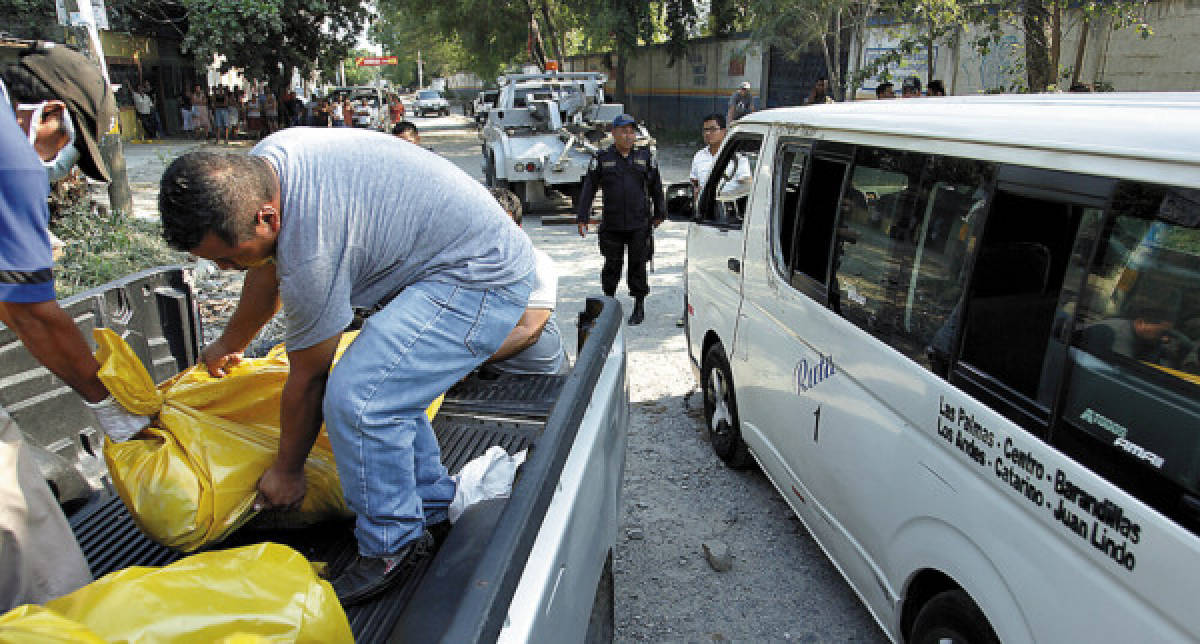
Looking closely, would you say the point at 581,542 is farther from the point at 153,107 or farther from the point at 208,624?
the point at 153,107

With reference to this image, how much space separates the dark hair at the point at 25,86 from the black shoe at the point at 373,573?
224 centimetres

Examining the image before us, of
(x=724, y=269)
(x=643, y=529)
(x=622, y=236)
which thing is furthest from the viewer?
(x=622, y=236)

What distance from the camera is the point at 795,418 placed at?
3092 mm

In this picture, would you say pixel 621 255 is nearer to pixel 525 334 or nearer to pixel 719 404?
pixel 719 404

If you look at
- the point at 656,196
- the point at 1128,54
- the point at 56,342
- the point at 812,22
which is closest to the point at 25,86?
the point at 56,342

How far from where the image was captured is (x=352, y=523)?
2.22 metres

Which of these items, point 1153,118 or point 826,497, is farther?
point 826,497

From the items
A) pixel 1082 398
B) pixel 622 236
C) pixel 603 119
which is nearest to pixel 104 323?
pixel 1082 398

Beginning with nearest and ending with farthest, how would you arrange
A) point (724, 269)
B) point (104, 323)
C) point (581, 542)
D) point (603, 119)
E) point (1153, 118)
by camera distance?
point (1153, 118)
point (581, 542)
point (104, 323)
point (724, 269)
point (603, 119)

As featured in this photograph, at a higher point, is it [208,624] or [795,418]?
[208,624]

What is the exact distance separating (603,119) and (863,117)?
1094cm

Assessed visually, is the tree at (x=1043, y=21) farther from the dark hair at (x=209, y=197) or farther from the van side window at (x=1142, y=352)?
the dark hair at (x=209, y=197)

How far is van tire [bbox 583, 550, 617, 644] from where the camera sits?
232 cm

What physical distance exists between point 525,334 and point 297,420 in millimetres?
1312
